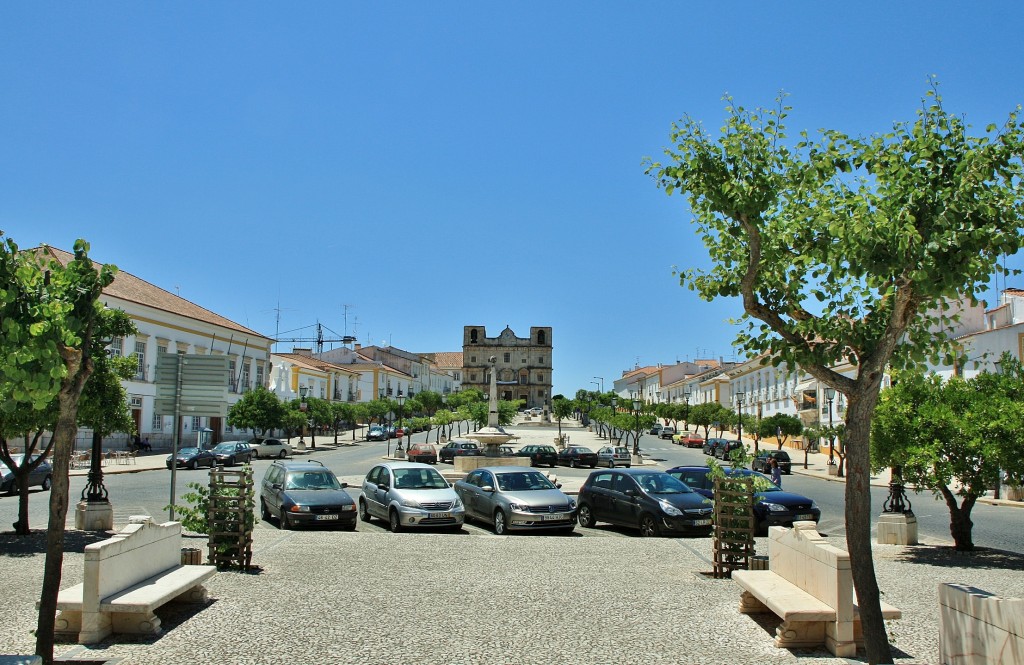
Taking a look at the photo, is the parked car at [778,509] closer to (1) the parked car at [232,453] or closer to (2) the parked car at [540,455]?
(2) the parked car at [540,455]

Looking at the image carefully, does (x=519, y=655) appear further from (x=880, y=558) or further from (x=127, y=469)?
(x=127, y=469)

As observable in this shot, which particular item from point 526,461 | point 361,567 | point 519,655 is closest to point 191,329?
point 526,461

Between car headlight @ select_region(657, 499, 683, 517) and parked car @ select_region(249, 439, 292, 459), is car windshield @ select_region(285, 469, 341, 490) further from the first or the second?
parked car @ select_region(249, 439, 292, 459)

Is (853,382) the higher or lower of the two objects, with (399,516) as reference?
higher

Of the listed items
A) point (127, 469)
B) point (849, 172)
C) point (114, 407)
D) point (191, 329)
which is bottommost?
point (127, 469)

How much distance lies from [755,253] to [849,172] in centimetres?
110

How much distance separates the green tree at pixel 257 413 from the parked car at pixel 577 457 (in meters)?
18.2

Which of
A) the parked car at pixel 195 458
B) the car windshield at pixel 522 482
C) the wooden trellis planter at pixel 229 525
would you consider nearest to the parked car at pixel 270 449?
the parked car at pixel 195 458

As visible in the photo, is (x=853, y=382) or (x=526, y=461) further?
(x=526, y=461)

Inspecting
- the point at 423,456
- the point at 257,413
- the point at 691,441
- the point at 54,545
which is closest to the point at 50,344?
the point at 54,545

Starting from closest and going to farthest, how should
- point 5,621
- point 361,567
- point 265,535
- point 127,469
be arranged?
point 5,621 < point 361,567 < point 265,535 < point 127,469

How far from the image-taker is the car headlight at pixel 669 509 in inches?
581

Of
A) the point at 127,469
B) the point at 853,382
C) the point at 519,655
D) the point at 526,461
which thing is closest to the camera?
the point at 853,382

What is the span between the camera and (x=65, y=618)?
6.68 metres
